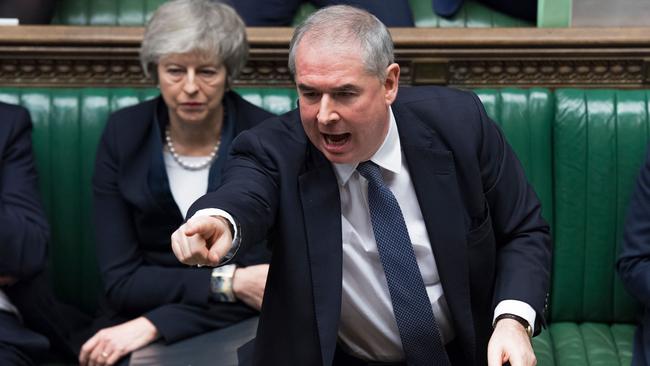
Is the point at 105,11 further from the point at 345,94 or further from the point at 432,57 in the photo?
the point at 345,94

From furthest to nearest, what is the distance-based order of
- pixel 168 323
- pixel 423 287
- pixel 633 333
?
1. pixel 633 333
2. pixel 168 323
3. pixel 423 287

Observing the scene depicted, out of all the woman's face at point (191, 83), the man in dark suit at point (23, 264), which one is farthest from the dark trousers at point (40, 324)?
the woman's face at point (191, 83)

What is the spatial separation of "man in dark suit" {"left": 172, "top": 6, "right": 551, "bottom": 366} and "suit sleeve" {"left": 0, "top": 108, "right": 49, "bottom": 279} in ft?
2.76

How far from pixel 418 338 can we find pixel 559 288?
1.00 meters

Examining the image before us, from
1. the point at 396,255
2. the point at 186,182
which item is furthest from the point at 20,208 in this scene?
the point at 396,255

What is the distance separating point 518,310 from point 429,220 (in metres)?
0.22

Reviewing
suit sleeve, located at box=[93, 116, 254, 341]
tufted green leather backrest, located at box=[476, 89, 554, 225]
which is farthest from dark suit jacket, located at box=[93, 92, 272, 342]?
tufted green leather backrest, located at box=[476, 89, 554, 225]

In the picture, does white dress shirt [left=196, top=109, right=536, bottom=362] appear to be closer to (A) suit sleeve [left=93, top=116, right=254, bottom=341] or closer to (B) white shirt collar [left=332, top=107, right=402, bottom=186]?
(B) white shirt collar [left=332, top=107, right=402, bottom=186]

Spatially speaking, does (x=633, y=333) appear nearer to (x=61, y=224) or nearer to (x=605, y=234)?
(x=605, y=234)

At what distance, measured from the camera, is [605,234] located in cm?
312

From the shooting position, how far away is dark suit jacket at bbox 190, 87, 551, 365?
2158 millimetres

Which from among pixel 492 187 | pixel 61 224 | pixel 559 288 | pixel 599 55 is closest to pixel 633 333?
pixel 559 288

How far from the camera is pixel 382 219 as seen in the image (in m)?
2.21

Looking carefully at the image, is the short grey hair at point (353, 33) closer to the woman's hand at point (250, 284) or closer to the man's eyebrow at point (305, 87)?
the man's eyebrow at point (305, 87)
